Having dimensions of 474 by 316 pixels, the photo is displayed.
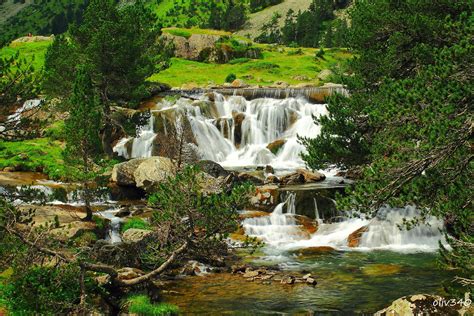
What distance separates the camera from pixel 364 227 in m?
24.8

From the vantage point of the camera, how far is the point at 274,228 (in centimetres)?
2602

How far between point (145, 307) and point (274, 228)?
1337 centimetres

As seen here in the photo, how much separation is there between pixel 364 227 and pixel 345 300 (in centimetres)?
996

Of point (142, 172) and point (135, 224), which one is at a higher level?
point (135, 224)

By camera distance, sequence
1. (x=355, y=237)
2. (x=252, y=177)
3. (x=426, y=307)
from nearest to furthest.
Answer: (x=426, y=307) < (x=355, y=237) < (x=252, y=177)

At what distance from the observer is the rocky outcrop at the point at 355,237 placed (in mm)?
23881

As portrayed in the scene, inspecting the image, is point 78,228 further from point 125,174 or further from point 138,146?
point 138,146

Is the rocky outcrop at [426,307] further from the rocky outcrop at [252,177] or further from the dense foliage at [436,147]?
the rocky outcrop at [252,177]

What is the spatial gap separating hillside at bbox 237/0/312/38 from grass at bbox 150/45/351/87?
194ft

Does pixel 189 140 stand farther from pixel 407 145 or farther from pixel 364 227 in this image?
pixel 407 145

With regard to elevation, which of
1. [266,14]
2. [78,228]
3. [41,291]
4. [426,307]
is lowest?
[78,228]

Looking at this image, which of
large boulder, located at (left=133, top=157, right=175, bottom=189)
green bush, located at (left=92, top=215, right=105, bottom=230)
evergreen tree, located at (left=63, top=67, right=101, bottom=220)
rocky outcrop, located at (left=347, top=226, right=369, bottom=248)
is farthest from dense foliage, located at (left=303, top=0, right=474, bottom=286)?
large boulder, located at (left=133, top=157, right=175, bottom=189)

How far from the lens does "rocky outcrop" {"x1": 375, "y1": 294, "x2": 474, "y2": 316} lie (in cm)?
1141

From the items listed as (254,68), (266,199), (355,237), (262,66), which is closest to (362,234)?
(355,237)
